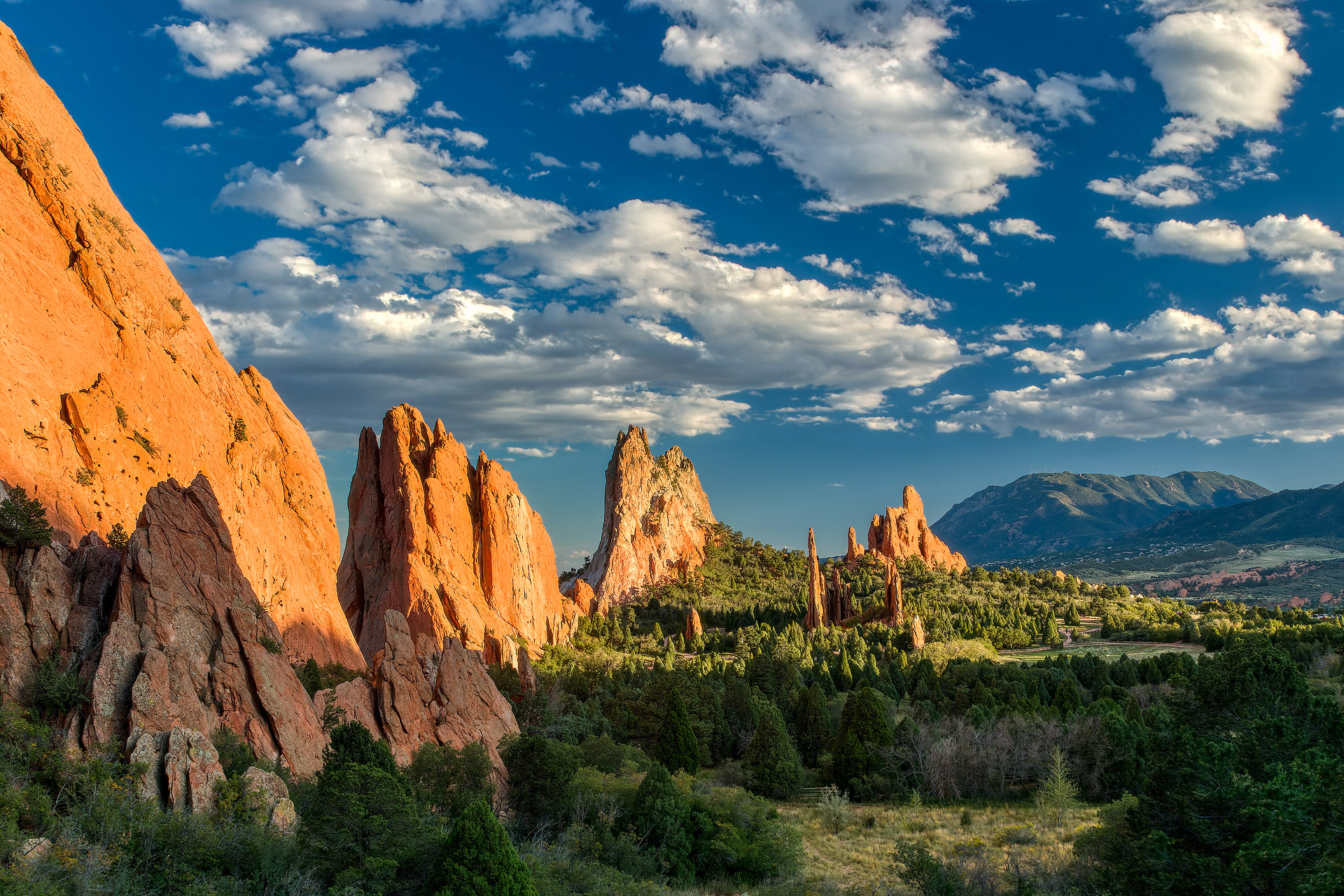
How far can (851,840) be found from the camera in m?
38.4

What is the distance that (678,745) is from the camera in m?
48.0

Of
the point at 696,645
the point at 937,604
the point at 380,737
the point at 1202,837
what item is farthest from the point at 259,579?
the point at 937,604

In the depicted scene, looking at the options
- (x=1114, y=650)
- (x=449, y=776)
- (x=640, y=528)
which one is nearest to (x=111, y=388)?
(x=449, y=776)

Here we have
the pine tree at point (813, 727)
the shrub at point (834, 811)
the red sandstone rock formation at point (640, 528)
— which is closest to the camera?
the shrub at point (834, 811)

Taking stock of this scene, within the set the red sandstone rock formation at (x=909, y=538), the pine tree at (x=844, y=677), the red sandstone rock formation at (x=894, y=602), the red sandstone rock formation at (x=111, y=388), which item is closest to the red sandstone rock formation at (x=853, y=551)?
the red sandstone rock formation at (x=909, y=538)

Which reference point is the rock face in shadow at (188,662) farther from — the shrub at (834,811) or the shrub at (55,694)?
the shrub at (834,811)

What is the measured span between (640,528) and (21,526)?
122 m

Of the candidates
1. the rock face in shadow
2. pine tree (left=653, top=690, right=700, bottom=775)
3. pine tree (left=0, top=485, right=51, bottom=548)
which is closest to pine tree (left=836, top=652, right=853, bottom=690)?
pine tree (left=653, top=690, right=700, bottom=775)

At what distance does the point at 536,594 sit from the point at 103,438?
58657 mm

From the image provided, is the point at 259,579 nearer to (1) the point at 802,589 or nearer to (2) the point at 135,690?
Answer: (2) the point at 135,690

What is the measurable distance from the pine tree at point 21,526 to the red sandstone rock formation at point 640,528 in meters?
109

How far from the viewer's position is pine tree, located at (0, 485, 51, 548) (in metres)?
23.2

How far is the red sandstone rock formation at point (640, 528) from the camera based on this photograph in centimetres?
13688

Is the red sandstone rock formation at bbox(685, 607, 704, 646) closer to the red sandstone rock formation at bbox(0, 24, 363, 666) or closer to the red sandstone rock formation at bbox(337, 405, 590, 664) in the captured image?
the red sandstone rock formation at bbox(337, 405, 590, 664)
